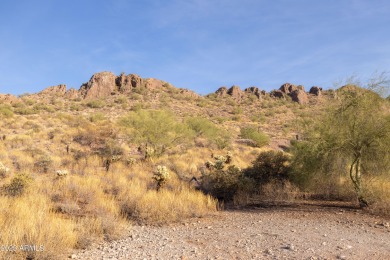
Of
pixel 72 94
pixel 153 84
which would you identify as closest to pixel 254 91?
pixel 153 84

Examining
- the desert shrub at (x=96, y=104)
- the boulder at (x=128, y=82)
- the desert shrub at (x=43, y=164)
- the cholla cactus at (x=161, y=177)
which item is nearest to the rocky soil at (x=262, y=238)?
the cholla cactus at (x=161, y=177)

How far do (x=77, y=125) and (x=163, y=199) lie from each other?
21319 mm

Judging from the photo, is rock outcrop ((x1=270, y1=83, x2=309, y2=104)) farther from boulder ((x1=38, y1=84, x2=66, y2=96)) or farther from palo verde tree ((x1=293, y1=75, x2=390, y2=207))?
palo verde tree ((x1=293, y1=75, x2=390, y2=207))

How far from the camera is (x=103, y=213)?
8000mm

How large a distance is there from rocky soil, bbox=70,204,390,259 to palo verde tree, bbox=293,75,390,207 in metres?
1.45

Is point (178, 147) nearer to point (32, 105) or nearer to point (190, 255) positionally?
point (190, 255)

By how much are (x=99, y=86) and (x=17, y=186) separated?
148 ft

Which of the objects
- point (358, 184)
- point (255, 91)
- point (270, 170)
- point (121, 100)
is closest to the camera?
point (358, 184)

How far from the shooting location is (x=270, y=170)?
1288 cm

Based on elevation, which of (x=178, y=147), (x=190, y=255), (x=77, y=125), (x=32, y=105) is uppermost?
(x=32, y=105)

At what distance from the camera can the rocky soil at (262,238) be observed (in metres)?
5.97

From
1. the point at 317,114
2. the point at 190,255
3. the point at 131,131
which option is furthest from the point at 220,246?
the point at 131,131

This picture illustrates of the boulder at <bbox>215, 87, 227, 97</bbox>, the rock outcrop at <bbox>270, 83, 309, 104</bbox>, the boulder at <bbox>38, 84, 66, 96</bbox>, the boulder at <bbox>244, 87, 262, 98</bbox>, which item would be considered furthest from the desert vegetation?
the boulder at <bbox>244, 87, 262, 98</bbox>

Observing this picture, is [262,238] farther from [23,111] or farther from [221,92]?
[221,92]
